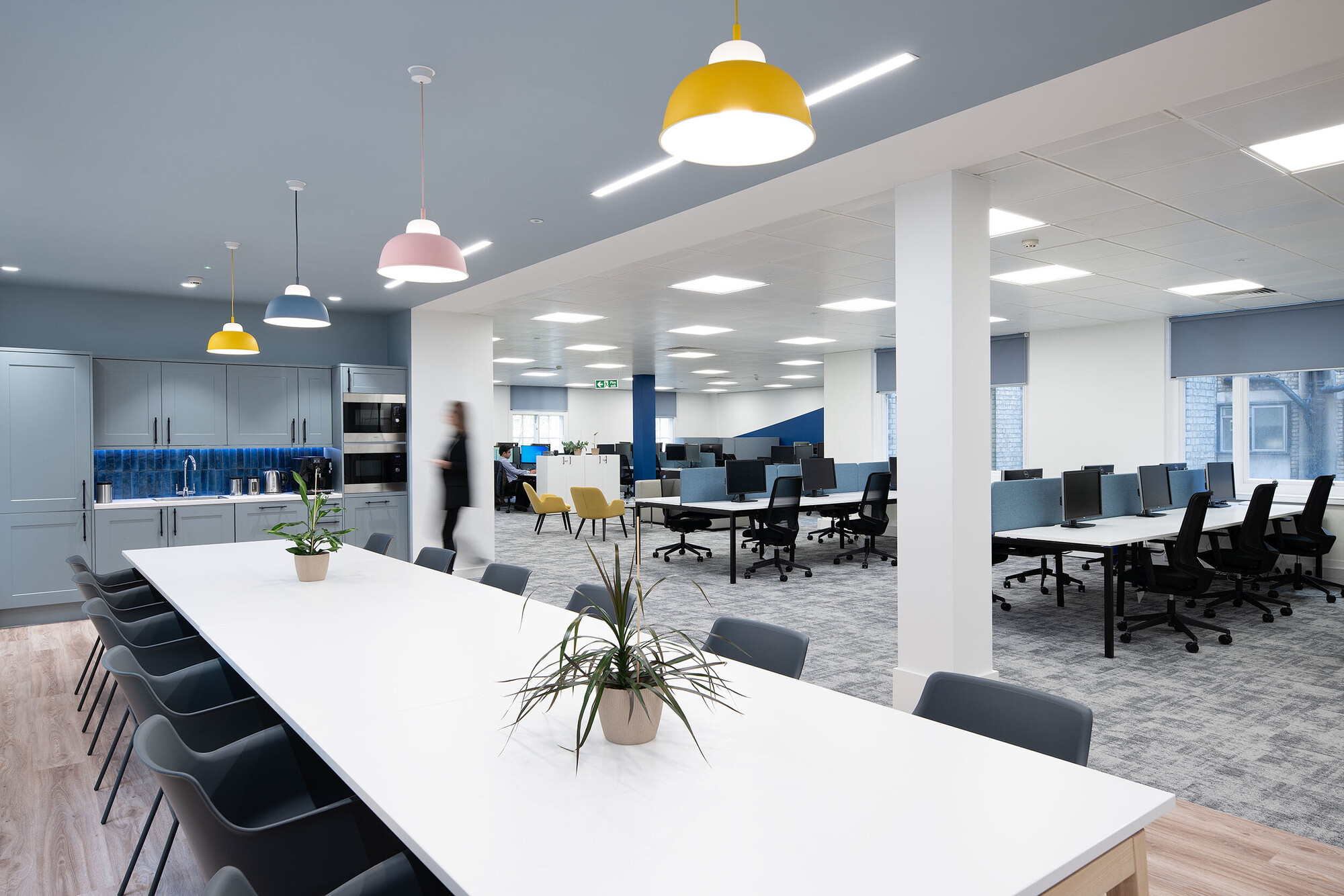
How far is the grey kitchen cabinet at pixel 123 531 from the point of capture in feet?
20.9

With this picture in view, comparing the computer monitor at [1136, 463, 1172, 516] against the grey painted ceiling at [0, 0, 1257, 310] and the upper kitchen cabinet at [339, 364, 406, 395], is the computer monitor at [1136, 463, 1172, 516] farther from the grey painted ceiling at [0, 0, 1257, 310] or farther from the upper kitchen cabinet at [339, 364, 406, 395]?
the upper kitchen cabinet at [339, 364, 406, 395]

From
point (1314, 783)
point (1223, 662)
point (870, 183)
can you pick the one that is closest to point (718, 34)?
point (870, 183)

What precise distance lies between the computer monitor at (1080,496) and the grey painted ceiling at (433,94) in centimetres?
Result: 338

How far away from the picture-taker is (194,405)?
6988 mm

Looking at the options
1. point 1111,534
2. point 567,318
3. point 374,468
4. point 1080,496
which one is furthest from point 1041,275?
point 374,468

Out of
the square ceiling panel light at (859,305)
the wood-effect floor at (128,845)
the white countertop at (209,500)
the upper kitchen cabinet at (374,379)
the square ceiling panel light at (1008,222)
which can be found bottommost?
the wood-effect floor at (128,845)

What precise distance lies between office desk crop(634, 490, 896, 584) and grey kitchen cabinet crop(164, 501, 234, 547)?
371cm

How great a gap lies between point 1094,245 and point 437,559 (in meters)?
4.86

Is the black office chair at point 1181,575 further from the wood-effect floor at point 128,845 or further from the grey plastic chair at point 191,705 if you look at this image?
the grey plastic chair at point 191,705

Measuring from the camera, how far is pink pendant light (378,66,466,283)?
2.85 metres

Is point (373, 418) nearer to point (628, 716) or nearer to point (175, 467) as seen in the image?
point (175, 467)

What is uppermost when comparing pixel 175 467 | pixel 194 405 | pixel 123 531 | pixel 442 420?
pixel 194 405

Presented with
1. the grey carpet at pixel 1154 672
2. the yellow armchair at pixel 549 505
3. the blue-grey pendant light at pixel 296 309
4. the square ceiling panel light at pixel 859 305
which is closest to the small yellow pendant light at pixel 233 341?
the blue-grey pendant light at pixel 296 309

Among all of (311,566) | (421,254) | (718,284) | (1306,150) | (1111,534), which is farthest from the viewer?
(718,284)
